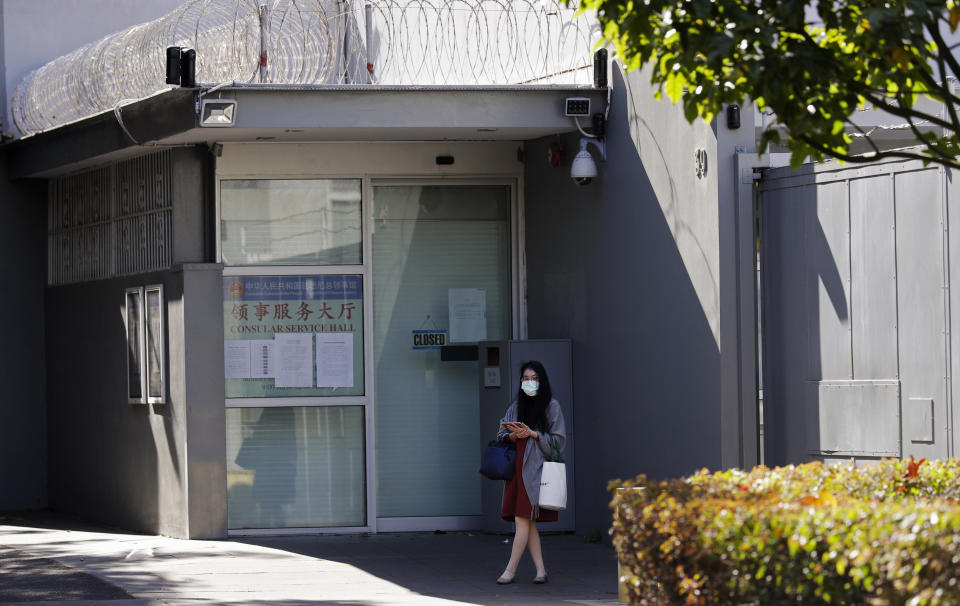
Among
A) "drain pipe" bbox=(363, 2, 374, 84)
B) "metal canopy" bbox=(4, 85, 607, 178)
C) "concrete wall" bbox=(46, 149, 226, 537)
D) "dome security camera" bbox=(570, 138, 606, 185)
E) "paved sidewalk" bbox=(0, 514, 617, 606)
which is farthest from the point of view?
"concrete wall" bbox=(46, 149, 226, 537)

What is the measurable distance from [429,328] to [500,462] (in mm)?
3192

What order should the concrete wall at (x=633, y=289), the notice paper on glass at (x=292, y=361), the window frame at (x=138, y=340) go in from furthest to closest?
the window frame at (x=138, y=340), the notice paper on glass at (x=292, y=361), the concrete wall at (x=633, y=289)

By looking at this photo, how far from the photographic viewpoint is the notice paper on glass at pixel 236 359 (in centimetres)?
1230

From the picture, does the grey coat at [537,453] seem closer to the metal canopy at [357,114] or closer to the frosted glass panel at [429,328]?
the metal canopy at [357,114]

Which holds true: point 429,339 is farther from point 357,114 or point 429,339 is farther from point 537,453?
point 537,453

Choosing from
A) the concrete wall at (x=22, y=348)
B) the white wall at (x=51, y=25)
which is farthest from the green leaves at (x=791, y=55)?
the white wall at (x=51, y=25)

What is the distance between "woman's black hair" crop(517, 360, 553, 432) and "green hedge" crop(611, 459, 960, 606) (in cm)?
373

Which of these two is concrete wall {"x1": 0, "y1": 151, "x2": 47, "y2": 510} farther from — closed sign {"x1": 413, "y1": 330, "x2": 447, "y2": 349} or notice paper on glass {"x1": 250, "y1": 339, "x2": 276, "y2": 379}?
closed sign {"x1": 413, "y1": 330, "x2": 447, "y2": 349}

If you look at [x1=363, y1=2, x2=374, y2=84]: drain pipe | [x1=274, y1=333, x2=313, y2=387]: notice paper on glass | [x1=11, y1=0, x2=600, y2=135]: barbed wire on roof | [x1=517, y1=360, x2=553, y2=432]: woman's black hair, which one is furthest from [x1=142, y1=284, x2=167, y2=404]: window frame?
[x1=517, y1=360, x2=553, y2=432]: woman's black hair

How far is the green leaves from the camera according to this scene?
5.08 m

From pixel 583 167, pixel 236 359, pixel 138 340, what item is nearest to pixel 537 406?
pixel 583 167

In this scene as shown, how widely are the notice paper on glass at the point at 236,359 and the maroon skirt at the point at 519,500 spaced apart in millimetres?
3353

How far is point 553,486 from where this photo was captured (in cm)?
973

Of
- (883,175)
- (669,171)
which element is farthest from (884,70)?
(669,171)
